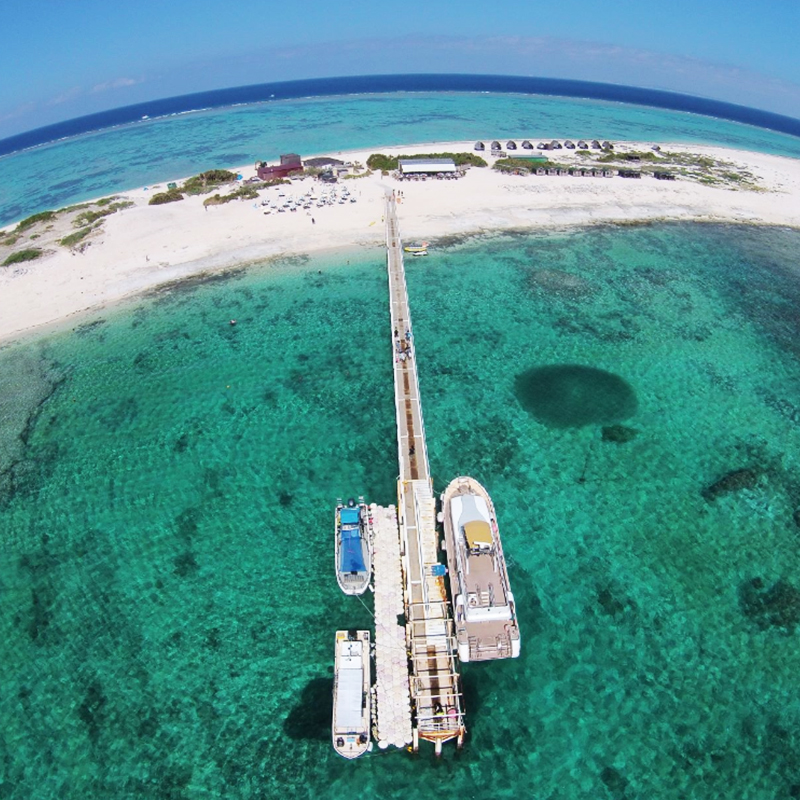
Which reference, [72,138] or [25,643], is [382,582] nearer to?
[25,643]

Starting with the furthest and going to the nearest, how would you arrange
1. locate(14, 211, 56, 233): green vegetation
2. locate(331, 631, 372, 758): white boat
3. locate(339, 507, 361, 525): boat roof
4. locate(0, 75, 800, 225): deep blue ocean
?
1. locate(0, 75, 800, 225): deep blue ocean
2. locate(14, 211, 56, 233): green vegetation
3. locate(339, 507, 361, 525): boat roof
4. locate(331, 631, 372, 758): white boat

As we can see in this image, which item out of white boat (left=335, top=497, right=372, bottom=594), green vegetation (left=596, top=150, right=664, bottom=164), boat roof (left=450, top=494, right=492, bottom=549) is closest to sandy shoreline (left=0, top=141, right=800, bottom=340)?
green vegetation (left=596, top=150, right=664, bottom=164)

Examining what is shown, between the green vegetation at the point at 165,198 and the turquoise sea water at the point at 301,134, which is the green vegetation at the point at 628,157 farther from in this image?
the green vegetation at the point at 165,198

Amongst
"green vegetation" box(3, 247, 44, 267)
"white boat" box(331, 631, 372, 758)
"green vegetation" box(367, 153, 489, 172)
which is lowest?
"white boat" box(331, 631, 372, 758)

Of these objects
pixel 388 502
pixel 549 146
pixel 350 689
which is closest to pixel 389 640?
pixel 350 689

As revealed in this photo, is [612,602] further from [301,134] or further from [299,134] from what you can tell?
[299,134]

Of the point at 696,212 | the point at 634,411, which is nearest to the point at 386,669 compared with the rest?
the point at 634,411

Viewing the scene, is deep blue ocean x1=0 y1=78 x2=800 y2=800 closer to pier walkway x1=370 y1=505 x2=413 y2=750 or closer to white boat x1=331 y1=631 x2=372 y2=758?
white boat x1=331 y1=631 x2=372 y2=758
